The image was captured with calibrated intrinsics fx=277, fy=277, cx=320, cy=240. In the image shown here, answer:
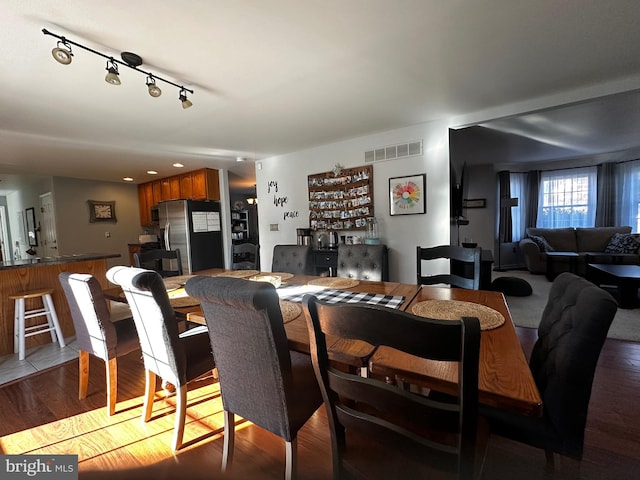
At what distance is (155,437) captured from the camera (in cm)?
155

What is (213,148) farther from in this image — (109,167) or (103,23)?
(103,23)

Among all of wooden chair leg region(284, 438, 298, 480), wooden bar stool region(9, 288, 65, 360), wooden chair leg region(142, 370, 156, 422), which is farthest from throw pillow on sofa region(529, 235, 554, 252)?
Answer: wooden bar stool region(9, 288, 65, 360)

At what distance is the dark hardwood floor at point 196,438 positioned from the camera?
4.30 feet

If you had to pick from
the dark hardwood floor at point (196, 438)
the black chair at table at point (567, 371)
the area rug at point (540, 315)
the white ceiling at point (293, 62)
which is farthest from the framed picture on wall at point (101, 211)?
the area rug at point (540, 315)

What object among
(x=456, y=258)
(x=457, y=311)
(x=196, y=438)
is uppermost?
(x=456, y=258)

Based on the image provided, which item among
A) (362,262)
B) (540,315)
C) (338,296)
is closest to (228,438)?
(338,296)

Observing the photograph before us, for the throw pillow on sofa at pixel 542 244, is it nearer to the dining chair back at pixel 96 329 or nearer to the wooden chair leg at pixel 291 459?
the wooden chair leg at pixel 291 459

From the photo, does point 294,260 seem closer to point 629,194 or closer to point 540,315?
point 540,315

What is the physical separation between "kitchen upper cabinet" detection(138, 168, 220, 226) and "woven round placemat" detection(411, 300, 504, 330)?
4.59 meters

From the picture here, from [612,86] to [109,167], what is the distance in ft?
21.2

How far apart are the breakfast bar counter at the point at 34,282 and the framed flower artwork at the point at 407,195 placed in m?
3.55

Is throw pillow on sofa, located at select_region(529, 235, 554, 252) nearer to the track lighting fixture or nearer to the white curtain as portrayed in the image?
the white curtain

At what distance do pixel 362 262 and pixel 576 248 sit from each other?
17.9 ft

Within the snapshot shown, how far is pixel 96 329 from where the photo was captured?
1.71 m
